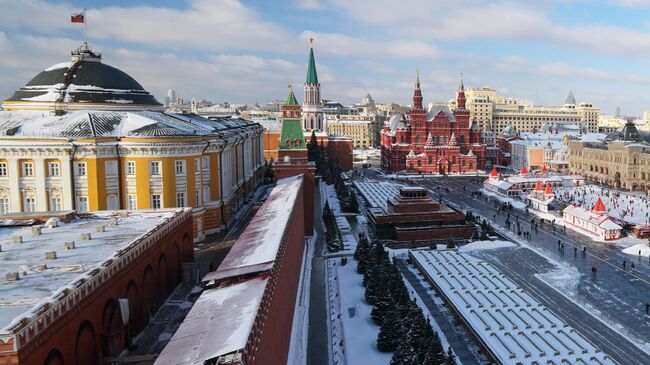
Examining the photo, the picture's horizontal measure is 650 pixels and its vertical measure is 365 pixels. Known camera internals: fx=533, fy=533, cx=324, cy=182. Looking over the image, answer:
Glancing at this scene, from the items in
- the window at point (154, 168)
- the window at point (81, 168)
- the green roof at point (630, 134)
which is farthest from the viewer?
the green roof at point (630, 134)

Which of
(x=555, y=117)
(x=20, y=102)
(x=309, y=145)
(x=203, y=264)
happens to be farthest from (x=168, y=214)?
(x=555, y=117)

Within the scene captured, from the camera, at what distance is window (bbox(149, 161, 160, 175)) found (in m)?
30.7

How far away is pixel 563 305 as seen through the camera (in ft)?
93.0

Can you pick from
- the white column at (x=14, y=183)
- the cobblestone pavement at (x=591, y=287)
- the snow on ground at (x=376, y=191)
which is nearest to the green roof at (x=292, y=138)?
the snow on ground at (x=376, y=191)

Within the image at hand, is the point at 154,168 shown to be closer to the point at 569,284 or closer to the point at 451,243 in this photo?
the point at 451,243

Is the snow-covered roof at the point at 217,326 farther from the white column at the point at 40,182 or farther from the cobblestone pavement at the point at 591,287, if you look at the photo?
the white column at the point at 40,182

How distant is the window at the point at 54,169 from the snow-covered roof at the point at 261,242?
11484 mm

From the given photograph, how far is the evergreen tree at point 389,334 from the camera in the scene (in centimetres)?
2244

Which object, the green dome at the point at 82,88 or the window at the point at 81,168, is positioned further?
the green dome at the point at 82,88

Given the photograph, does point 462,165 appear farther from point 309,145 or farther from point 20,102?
point 20,102

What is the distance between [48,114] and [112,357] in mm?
20354

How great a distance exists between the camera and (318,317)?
2597 cm

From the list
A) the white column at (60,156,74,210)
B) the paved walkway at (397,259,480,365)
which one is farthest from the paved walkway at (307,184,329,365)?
the white column at (60,156,74,210)

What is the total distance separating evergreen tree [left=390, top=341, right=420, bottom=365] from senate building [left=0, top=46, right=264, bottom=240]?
16579mm
